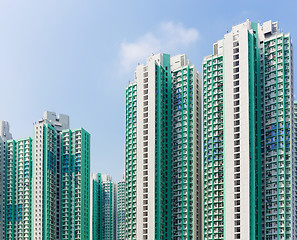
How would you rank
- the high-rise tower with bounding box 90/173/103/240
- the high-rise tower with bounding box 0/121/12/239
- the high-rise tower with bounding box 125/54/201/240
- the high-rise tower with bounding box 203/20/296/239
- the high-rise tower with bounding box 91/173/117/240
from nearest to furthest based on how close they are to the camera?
the high-rise tower with bounding box 203/20/296/239
the high-rise tower with bounding box 125/54/201/240
the high-rise tower with bounding box 0/121/12/239
the high-rise tower with bounding box 90/173/103/240
the high-rise tower with bounding box 91/173/117/240

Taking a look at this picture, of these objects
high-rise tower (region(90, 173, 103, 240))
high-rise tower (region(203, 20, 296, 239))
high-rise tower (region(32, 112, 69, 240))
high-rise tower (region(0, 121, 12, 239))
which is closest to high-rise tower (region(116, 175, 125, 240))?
high-rise tower (region(90, 173, 103, 240))

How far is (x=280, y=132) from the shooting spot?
236 feet

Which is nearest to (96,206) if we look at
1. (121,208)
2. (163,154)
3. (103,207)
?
(103,207)

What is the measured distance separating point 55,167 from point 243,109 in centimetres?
5078

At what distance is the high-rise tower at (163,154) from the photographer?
265 ft

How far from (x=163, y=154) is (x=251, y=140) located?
681 inches

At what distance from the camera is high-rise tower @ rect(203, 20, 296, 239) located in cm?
7012

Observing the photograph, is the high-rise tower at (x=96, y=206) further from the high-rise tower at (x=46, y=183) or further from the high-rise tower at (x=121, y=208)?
the high-rise tower at (x=46, y=183)

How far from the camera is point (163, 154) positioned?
84000 mm

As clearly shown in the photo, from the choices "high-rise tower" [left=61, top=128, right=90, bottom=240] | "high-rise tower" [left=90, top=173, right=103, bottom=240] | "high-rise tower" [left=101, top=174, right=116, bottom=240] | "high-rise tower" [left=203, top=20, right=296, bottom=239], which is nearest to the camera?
"high-rise tower" [left=203, top=20, right=296, bottom=239]

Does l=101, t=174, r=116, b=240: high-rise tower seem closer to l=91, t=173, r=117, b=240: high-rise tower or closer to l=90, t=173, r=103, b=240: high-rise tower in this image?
l=91, t=173, r=117, b=240: high-rise tower

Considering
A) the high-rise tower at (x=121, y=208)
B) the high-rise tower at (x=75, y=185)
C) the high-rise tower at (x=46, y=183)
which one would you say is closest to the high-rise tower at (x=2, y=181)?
the high-rise tower at (x=46, y=183)

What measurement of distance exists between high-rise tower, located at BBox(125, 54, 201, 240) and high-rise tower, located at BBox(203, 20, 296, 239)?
4861 mm

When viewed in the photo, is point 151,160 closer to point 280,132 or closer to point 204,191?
point 204,191
